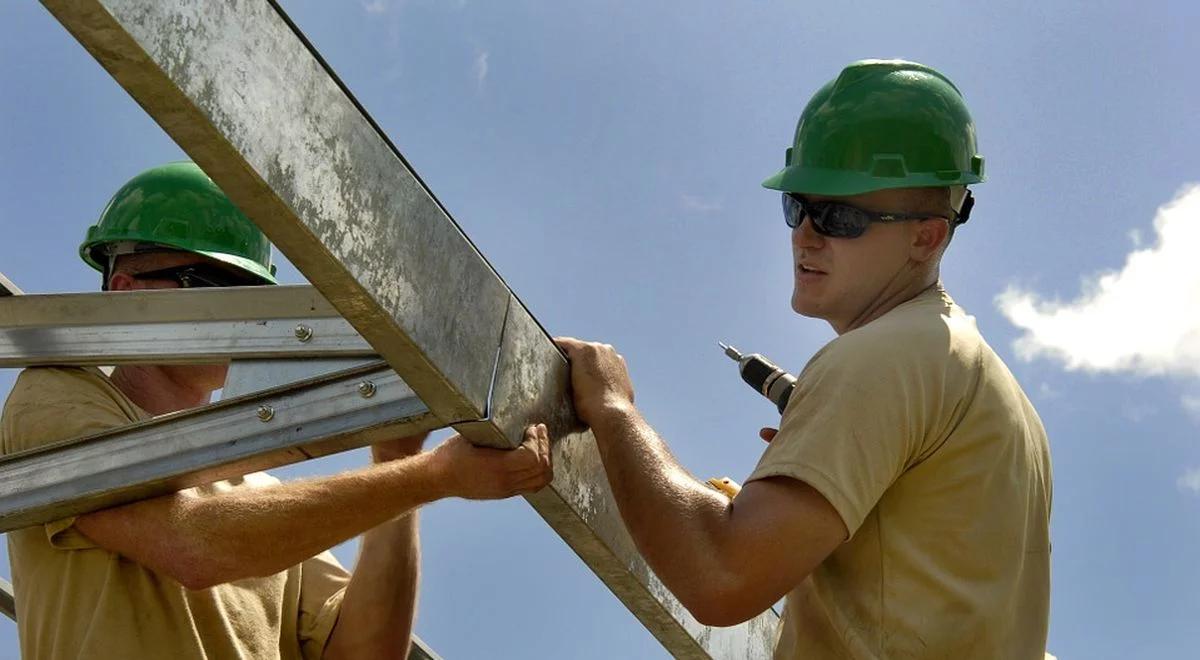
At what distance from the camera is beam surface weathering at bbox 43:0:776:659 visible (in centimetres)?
216

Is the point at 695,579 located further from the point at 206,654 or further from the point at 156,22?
the point at 206,654

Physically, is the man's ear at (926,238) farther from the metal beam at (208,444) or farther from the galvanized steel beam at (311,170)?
the metal beam at (208,444)

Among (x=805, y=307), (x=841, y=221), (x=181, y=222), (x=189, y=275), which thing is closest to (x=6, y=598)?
(x=189, y=275)

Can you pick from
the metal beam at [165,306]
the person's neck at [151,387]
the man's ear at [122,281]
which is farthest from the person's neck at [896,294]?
the man's ear at [122,281]

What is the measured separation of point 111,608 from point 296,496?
569 millimetres

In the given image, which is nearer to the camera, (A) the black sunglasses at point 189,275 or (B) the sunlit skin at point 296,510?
(B) the sunlit skin at point 296,510

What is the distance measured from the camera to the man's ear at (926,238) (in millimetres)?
3188

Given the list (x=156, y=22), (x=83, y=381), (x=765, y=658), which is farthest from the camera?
(x=765, y=658)

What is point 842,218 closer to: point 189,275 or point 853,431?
point 853,431

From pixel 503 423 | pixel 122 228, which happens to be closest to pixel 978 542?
pixel 503 423

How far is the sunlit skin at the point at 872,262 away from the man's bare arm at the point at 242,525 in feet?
3.64

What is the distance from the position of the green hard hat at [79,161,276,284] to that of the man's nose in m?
1.86

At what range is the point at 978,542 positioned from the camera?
9.21ft

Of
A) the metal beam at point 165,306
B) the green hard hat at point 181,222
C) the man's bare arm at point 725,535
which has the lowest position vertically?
the man's bare arm at point 725,535
